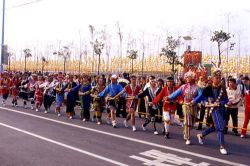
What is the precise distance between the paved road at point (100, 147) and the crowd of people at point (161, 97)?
0.51 meters

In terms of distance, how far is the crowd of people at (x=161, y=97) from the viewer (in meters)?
9.98

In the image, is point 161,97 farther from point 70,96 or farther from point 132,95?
point 70,96

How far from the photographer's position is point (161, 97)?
12.0m

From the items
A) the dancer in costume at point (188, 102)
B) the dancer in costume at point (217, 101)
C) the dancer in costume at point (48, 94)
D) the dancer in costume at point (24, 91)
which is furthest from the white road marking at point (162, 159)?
the dancer in costume at point (24, 91)

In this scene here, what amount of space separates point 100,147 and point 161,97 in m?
3.03

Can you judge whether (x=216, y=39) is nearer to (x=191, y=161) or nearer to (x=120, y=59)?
(x=191, y=161)

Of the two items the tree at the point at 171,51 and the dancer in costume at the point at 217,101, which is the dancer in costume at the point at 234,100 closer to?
the dancer in costume at the point at 217,101

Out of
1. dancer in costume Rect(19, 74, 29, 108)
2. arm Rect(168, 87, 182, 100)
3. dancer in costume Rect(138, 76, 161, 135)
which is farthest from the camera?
dancer in costume Rect(19, 74, 29, 108)

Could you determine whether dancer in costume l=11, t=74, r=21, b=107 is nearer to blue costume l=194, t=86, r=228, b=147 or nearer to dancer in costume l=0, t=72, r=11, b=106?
dancer in costume l=0, t=72, r=11, b=106

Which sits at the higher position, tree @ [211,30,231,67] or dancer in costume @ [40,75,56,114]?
tree @ [211,30,231,67]

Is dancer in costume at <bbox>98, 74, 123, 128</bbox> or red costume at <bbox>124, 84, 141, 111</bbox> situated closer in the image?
red costume at <bbox>124, 84, 141, 111</bbox>

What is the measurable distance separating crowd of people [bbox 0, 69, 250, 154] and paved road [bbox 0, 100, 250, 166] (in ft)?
1.67

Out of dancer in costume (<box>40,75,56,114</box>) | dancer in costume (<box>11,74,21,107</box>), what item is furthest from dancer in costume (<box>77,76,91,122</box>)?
dancer in costume (<box>11,74,21,107</box>)

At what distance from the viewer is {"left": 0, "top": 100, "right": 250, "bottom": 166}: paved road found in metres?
8.46
